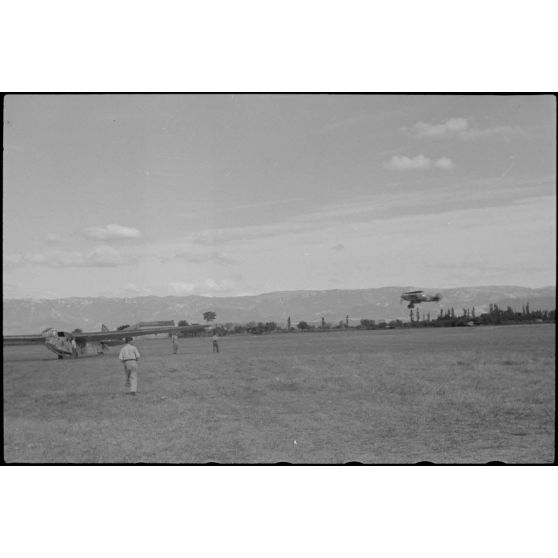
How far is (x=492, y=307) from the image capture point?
10.6 meters

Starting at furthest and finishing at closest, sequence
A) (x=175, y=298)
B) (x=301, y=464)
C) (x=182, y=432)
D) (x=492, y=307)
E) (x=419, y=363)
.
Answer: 1. (x=419, y=363)
2. (x=492, y=307)
3. (x=175, y=298)
4. (x=182, y=432)
5. (x=301, y=464)

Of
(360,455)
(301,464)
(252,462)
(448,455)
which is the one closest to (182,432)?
(252,462)

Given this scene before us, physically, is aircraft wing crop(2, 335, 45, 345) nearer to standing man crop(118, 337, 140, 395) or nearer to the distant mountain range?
the distant mountain range

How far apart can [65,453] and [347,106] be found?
287 inches

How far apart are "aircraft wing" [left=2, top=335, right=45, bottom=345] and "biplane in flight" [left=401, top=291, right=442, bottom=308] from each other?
269 inches

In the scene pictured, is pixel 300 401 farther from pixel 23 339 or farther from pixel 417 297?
pixel 23 339

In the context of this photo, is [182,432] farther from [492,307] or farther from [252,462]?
[492,307]

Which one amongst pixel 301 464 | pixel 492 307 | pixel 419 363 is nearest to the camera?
pixel 301 464

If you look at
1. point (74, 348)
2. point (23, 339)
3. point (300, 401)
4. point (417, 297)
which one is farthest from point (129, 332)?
point (417, 297)

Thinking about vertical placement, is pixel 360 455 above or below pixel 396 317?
below

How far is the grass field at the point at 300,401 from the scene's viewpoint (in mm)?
8711

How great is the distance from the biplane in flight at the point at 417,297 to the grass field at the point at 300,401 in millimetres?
1055

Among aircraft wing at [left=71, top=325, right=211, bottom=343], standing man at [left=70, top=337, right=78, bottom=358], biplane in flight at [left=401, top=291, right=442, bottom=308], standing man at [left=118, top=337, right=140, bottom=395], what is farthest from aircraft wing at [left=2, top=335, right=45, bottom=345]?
biplane in flight at [left=401, top=291, right=442, bottom=308]

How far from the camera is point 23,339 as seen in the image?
9938 millimetres
